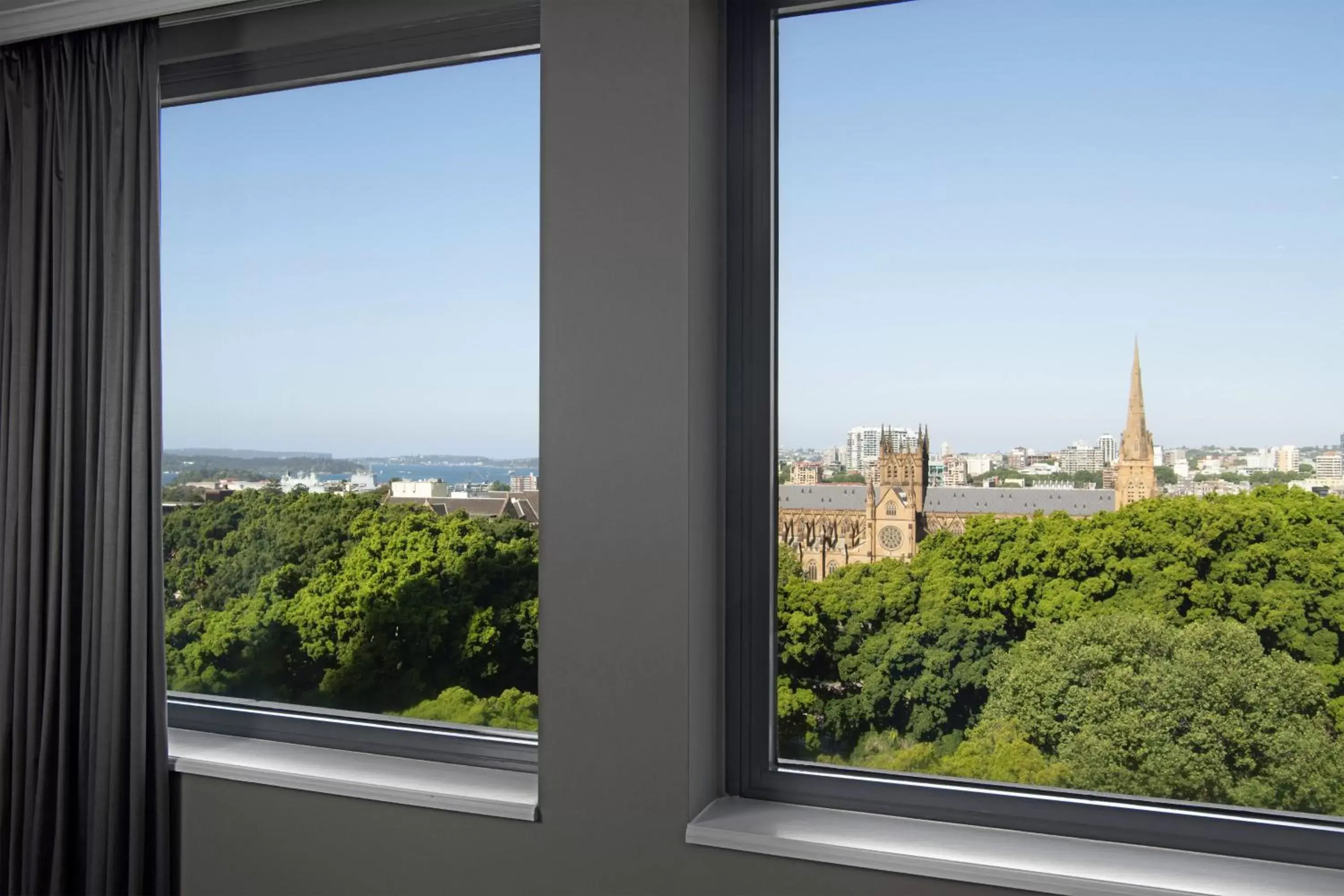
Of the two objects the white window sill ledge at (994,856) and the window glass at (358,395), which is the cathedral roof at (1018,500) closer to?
the white window sill ledge at (994,856)

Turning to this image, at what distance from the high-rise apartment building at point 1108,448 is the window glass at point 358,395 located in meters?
1.09

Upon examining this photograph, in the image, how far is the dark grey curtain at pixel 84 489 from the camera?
199 cm

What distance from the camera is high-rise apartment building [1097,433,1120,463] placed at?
162cm

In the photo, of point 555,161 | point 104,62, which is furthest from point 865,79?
point 104,62

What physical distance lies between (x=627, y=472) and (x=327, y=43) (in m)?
1.23

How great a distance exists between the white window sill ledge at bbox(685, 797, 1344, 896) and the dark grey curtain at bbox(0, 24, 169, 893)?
1.26 meters

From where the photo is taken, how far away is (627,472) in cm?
167

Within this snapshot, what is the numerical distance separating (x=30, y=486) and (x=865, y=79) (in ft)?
6.47

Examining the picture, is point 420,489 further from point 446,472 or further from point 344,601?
point 344,601

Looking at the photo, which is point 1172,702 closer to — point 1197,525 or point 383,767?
point 1197,525

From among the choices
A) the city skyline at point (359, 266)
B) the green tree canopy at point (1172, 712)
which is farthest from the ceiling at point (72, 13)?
the green tree canopy at point (1172, 712)

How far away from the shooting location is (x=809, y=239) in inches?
70.4

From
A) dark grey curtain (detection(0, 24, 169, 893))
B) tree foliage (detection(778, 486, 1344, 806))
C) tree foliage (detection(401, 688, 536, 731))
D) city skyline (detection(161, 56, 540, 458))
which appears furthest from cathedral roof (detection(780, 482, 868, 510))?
dark grey curtain (detection(0, 24, 169, 893))

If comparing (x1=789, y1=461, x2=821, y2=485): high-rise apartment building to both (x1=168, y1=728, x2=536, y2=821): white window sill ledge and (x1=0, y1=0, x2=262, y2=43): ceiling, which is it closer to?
(x1=168, y1=728, x2=536, y2=821): white window sill ledge
